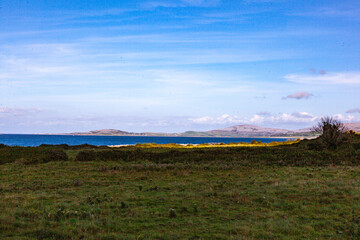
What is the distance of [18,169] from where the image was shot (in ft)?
105

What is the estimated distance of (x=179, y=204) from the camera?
1619cm

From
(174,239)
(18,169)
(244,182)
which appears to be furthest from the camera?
(18,169)

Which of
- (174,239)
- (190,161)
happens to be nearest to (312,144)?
(190,161)

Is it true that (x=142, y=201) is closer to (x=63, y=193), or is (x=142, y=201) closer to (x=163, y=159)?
(x=63, y=193)

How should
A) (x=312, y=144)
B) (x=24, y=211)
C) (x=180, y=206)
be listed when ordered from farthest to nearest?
1. (x=312, y=144)
2. (x=180, y=206)
3. (x=24, y=211)

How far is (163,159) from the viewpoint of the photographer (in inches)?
1561

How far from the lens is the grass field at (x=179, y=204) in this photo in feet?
39.0

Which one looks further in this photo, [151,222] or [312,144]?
[312,144]

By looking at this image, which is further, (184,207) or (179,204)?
(179,204)

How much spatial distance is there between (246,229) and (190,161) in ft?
84.8

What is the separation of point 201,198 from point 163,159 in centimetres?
2236

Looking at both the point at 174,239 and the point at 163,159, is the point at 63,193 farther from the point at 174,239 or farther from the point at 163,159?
the point at 163,159

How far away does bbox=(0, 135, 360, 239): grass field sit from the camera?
11.9 meters

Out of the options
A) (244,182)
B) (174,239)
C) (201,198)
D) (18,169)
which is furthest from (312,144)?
(174,239)
